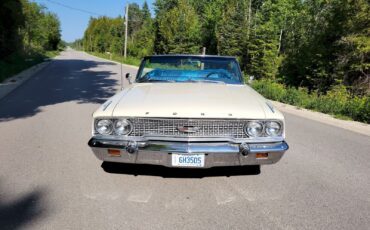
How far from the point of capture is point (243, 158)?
13.2 ft

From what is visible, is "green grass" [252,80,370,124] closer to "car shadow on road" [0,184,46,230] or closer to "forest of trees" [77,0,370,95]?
"forest of trees" [77,0,370,95]

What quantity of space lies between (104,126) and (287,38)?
39.9 m

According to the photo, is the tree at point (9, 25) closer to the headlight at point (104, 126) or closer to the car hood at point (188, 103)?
the car hood at point (188, 103)

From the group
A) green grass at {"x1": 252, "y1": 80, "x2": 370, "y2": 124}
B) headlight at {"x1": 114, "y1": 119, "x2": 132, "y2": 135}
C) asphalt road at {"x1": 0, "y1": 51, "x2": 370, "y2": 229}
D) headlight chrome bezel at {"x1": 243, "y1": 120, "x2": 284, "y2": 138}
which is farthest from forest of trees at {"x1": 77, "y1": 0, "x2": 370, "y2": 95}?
headlight at {"x1": 114, "y1": 119, "x2": 132, "y2": 135}

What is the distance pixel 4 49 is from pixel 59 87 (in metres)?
13.2

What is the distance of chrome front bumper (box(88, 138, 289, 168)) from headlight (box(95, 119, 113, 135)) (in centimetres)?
12

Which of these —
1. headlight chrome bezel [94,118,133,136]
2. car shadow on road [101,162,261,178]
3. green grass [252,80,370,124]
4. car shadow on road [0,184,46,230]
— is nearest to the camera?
car shadow on road [0,184,46,230]

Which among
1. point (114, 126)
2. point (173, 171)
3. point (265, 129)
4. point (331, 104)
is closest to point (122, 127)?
point (114, 126)

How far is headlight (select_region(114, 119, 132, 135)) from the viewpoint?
13.4 feet

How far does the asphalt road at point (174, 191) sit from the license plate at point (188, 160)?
0.37 meters

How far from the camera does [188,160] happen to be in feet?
13.0

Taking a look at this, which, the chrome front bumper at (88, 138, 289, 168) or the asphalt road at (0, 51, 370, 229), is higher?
the chrome front bumper at (88, 138, 289, 168)

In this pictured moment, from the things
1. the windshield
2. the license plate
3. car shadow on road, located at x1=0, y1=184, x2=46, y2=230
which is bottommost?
car shadow on road, located at x1=0, y1=184, x2=46, y2=230

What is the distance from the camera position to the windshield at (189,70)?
5.66m
